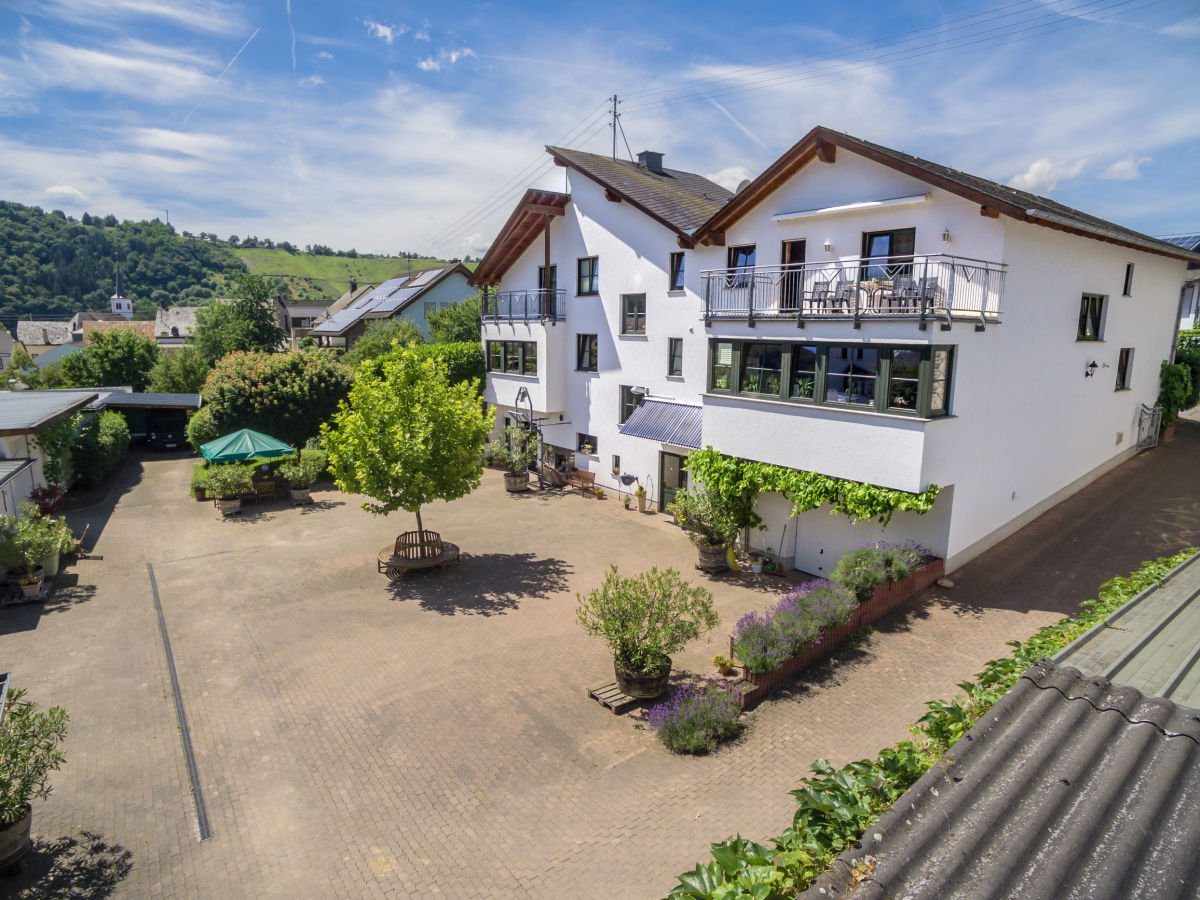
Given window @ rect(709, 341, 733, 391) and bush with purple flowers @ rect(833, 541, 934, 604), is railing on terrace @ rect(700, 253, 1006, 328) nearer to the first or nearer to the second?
window @ rect(709, 341, 733, 391)

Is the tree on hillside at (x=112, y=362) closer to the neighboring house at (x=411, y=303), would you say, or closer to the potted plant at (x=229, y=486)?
the neighboring house at (x=411, y=303)

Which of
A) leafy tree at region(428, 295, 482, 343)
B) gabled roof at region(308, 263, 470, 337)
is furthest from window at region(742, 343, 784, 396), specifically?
gabled roof at region(308, 263, 470, 337)

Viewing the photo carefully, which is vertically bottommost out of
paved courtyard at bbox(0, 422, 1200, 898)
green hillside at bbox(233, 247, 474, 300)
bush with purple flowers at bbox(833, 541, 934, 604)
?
paved courtyard at bbox(0, 422, 1200, 898)

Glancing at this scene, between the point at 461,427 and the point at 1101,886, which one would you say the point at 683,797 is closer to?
the point at 1101,886

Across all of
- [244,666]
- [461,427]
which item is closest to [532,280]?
[461,427]

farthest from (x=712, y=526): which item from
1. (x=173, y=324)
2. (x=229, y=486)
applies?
(x=173, y=324)
